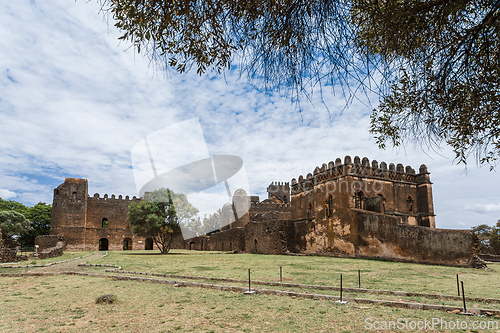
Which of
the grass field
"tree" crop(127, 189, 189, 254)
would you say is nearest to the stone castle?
"tree" crop(127, 189, 189, 254)

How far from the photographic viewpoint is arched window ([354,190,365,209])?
22.4 meters

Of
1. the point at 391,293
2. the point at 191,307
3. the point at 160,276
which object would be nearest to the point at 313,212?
the point at 160,276

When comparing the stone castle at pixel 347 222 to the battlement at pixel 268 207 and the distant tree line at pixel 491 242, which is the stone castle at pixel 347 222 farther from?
the distant tree line at pixel 491 242

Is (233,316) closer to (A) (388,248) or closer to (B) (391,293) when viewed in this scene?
(B) (391,293)

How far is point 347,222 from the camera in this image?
20.7 m

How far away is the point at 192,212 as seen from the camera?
31.0 metres

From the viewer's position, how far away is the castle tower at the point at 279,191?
174 feet

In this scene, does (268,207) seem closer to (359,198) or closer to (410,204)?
(410,204)

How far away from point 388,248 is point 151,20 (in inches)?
695

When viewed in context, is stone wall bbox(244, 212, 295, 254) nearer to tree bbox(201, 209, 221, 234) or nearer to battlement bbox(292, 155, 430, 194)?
battlement bbox(292, 155, 430, 194)

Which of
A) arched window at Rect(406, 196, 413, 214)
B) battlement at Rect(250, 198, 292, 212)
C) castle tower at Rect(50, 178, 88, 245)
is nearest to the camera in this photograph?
arched window at Rect(406, 196, 413, 214)

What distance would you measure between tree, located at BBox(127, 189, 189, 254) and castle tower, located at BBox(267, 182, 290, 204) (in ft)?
81.9

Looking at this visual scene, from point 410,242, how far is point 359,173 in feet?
23.8

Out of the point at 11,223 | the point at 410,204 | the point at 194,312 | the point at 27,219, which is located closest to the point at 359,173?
the point at 410,204
